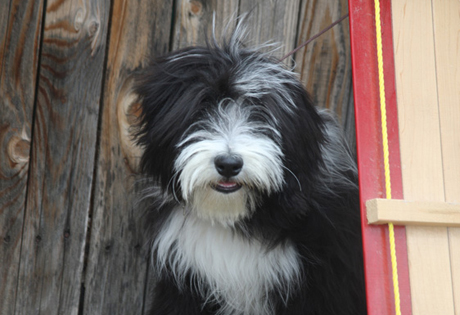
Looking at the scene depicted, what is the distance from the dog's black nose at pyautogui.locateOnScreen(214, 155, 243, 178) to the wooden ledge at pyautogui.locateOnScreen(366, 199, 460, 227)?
468mm

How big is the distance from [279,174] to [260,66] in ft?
1.59

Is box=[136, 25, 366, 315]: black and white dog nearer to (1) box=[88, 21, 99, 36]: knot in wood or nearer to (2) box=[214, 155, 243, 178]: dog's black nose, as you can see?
(2) box=[214, 155, 243, 178]: dog's black nose

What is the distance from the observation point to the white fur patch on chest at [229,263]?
2572 mm

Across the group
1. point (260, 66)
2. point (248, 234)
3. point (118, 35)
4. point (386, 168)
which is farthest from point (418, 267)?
point (118, 35)

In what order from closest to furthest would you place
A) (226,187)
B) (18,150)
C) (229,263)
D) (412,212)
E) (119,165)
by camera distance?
1. (412,212)
2. (226,187)
3. (229,263)
4. (18,150)
5. (119,165)

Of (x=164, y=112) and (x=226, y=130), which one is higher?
(x=164, y=112)

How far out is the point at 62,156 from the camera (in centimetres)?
311

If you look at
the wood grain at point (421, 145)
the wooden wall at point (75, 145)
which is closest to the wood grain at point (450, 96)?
the wood grain at point (421, 145)

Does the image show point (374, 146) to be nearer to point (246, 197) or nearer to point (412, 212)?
point (412, 212)

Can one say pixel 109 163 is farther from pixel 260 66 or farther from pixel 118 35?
pixel 260 66

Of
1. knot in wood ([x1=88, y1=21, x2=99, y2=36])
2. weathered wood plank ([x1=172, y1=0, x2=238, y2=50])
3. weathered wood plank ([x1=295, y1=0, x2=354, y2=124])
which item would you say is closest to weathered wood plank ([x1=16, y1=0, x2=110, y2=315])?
knot in wood ([x1=88, y1=21, x2=99, y2=36])

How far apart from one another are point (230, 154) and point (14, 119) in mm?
1408

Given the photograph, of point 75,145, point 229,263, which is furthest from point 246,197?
point 75,145

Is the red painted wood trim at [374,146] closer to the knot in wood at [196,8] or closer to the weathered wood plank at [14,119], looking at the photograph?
the knot in wood at [196,8]
